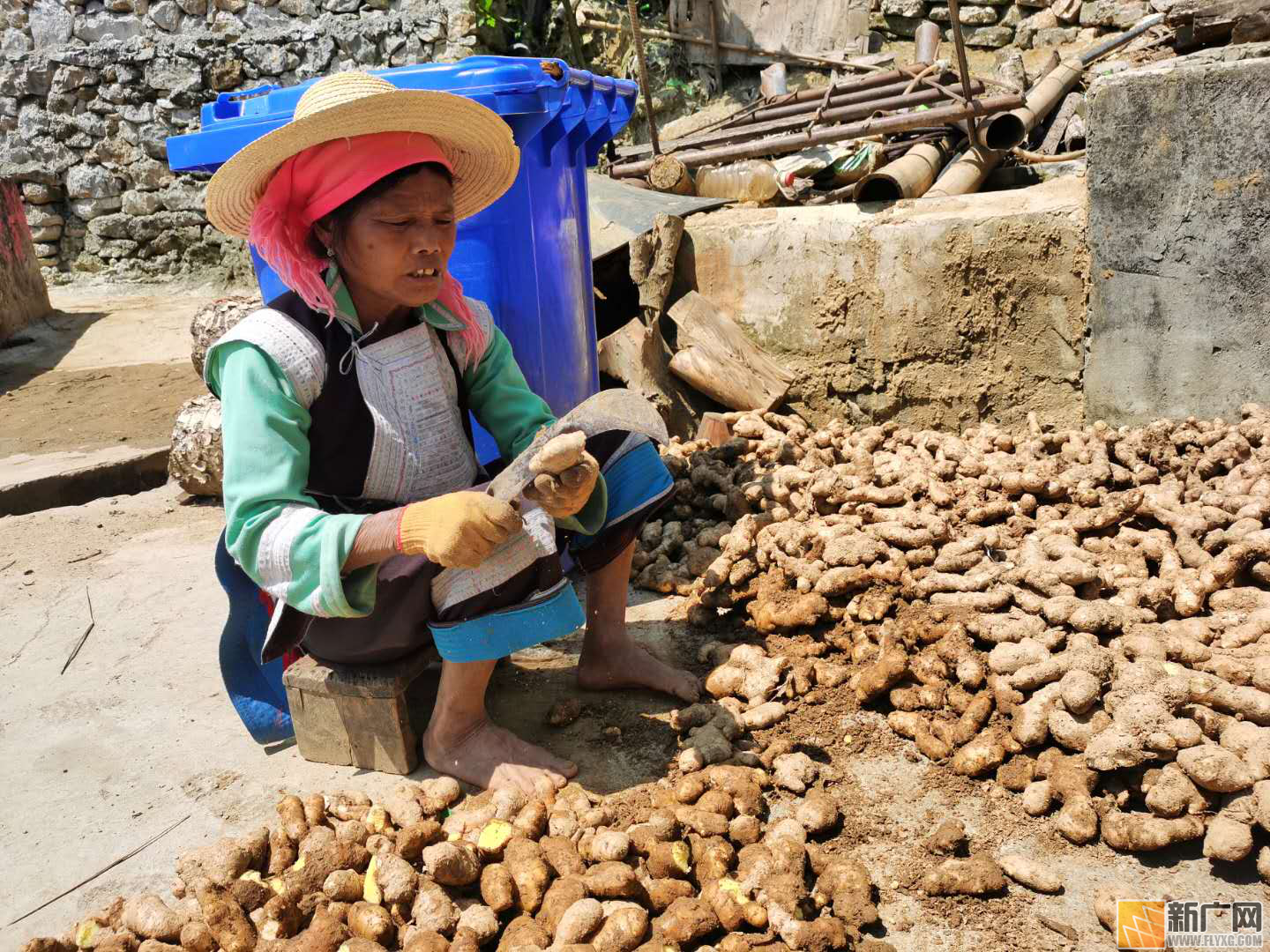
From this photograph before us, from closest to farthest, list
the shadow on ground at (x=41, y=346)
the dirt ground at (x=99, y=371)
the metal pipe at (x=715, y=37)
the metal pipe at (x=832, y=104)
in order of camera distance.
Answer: the metal pipe at (x=832, y=104)
the dirt ground at (x=99, y=371)
the shadow on ground at (x=41, y=346)
the metal pipe at (x=715, y=37)

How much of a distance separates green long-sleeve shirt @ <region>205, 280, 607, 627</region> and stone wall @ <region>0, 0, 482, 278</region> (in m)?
7.30

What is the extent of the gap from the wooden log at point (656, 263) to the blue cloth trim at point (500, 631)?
2058 mm

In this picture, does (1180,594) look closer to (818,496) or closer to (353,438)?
(818,496)

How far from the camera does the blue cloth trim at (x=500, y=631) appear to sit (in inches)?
79.5

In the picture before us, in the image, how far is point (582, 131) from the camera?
3.01m

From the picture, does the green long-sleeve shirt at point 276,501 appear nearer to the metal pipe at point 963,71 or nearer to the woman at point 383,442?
the woman at point 383,442

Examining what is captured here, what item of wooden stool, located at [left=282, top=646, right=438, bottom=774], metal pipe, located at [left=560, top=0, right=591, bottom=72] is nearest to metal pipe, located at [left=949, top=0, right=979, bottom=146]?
wooden stool, located at [left=282, top=646, right=438, bottom=774]

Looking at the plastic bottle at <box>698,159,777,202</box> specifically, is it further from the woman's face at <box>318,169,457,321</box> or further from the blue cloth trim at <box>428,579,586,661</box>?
the blue cloth trim at <box>428,579,586,661</box>

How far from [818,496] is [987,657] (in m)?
0.84

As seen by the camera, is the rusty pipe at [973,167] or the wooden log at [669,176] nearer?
the rusty pipe at [973,167]

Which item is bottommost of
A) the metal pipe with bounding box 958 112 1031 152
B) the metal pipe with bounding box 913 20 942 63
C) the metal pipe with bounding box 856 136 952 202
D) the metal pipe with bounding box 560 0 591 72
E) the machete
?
the machete

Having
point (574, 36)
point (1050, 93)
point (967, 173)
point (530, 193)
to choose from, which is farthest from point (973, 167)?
point (574, 36)

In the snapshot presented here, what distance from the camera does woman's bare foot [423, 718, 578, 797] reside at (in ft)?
6.75

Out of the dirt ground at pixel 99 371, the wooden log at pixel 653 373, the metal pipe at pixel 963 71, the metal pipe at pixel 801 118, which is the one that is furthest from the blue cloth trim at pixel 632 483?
the dirt ground at pixel 99 371
